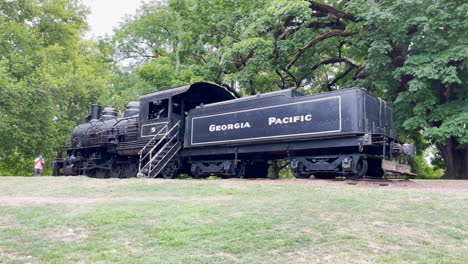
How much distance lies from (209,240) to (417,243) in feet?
8.74

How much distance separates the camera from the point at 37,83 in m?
22.6

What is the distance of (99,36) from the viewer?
109 feet

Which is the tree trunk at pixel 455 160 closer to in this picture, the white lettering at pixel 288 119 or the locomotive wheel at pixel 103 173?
the white lettering at pixel 288 119

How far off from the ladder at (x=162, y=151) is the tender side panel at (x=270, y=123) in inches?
28.1

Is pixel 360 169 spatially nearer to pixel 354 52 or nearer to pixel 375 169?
pixel 375 169

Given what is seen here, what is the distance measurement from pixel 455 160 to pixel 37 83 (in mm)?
21715

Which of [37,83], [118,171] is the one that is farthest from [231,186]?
[37,83]

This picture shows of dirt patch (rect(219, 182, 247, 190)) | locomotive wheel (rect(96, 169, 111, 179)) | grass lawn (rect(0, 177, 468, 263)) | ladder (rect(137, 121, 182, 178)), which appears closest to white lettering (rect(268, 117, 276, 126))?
dirt patch (rect(219, 182, 247, 190))

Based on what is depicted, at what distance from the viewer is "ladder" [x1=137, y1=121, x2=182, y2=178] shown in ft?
46.4

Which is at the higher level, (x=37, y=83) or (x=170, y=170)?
(x=37, y=83)

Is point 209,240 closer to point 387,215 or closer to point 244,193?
point 387,215

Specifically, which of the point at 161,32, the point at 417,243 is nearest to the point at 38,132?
the point at 161,32

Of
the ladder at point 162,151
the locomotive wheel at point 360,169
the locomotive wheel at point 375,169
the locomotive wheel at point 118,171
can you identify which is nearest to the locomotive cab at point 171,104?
the ladder at point 162,151

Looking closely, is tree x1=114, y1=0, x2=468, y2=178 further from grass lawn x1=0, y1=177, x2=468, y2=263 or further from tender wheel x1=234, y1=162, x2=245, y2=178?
grass lawn x1=0, y1=177, x2=468, y2=263
